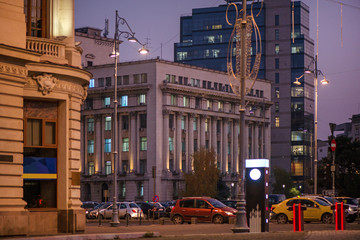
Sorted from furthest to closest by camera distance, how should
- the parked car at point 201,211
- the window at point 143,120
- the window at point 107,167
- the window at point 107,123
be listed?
the window at point 107,123, the window at point 107,167, the window at point 143,120, the parked car at point 201,211

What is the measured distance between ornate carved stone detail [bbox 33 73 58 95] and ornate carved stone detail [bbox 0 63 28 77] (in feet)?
5.83

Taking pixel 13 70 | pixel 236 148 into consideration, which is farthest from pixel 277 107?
pixel 13 70

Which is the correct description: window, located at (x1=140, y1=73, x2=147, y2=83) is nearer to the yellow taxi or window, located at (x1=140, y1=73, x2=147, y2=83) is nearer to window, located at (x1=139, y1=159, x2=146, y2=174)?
window, located at (x1=139, y1=159, x2=146, y2=174)

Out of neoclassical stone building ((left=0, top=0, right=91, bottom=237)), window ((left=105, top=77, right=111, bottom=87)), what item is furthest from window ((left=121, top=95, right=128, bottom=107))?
neoclassical stone building ((left=0, top=0, right=91, bottom=237))

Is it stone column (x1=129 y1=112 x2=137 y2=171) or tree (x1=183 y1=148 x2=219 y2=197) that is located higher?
stone column (x1=129 y1=112 x2=137 y2=171)

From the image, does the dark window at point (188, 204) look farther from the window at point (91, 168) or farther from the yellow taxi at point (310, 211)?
the window at point (91, 168)

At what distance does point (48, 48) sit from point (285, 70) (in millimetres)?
138500

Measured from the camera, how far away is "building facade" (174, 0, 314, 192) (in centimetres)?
16538

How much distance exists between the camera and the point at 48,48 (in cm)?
3133

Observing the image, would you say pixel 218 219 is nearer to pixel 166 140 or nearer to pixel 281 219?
pixel 281 219

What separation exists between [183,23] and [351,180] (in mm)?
107561

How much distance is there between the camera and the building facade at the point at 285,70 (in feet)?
543

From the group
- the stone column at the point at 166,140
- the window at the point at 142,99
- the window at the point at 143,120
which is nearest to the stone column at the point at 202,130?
the stone column at the point at 166,140

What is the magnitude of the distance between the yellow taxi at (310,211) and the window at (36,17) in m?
Result: 22.0
